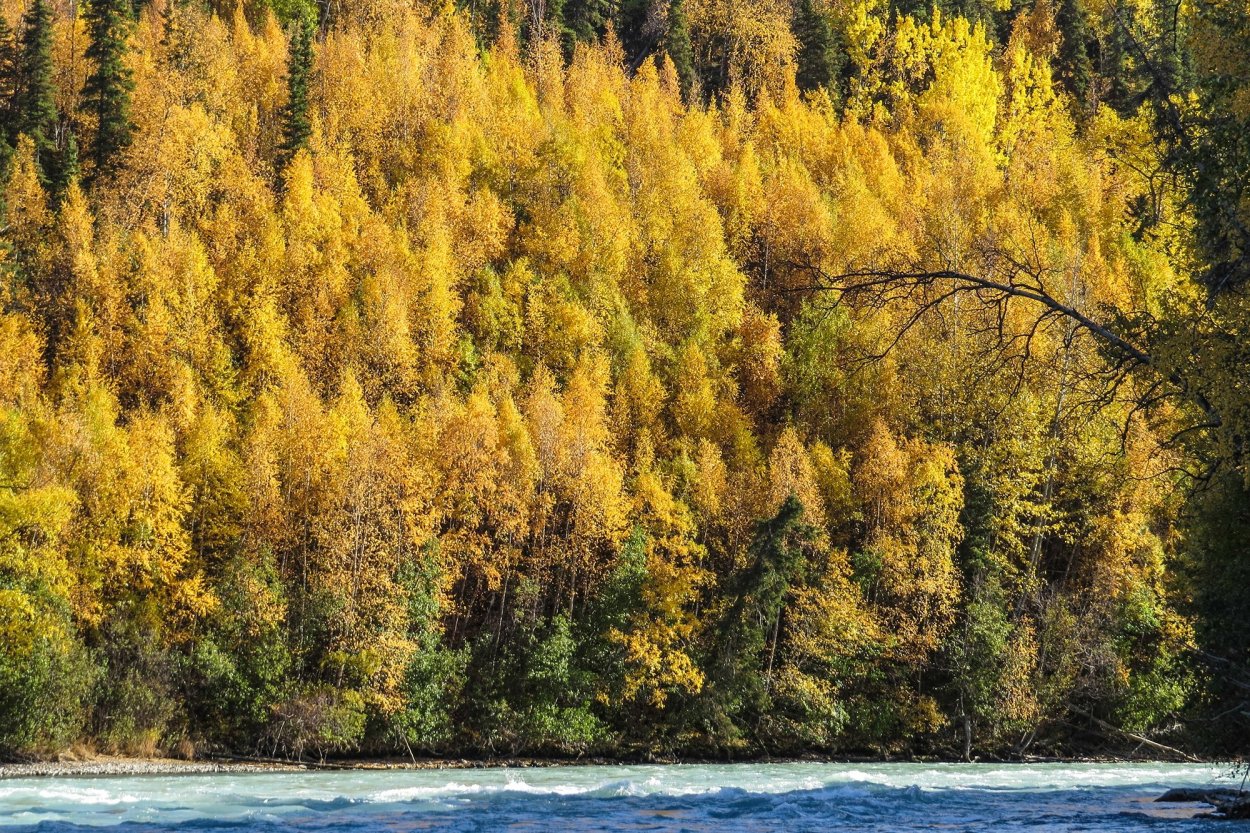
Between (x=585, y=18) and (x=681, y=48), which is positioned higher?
(x=585, y=18)

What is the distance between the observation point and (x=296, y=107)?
68.9 m

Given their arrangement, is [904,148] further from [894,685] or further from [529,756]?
[529,756]

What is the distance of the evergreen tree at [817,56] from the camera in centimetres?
10081

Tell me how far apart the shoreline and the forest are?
89cm

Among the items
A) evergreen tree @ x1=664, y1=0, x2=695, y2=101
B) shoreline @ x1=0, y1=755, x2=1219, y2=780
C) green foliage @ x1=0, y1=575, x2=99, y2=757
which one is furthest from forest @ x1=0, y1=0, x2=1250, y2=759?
evergreen tree @ x1=664, y1=0, x2=695, y2=101

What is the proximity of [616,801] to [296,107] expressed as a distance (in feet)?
172

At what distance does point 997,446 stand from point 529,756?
21.5 metres

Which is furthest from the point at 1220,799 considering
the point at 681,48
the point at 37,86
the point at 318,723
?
the point at 681,48

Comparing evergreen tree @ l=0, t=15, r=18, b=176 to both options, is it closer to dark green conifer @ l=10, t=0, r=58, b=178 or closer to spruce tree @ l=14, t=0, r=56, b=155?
dark green conifer @ l=10, t=0, r=58, b=178

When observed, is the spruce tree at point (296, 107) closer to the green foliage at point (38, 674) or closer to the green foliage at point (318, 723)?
the green foliage at point (38, 674)

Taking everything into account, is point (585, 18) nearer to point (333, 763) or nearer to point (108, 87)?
point (108, 87)

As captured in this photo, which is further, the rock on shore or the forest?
the forest

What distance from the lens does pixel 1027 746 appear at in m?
42.5

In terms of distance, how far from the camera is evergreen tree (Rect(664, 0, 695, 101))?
10019 cm
